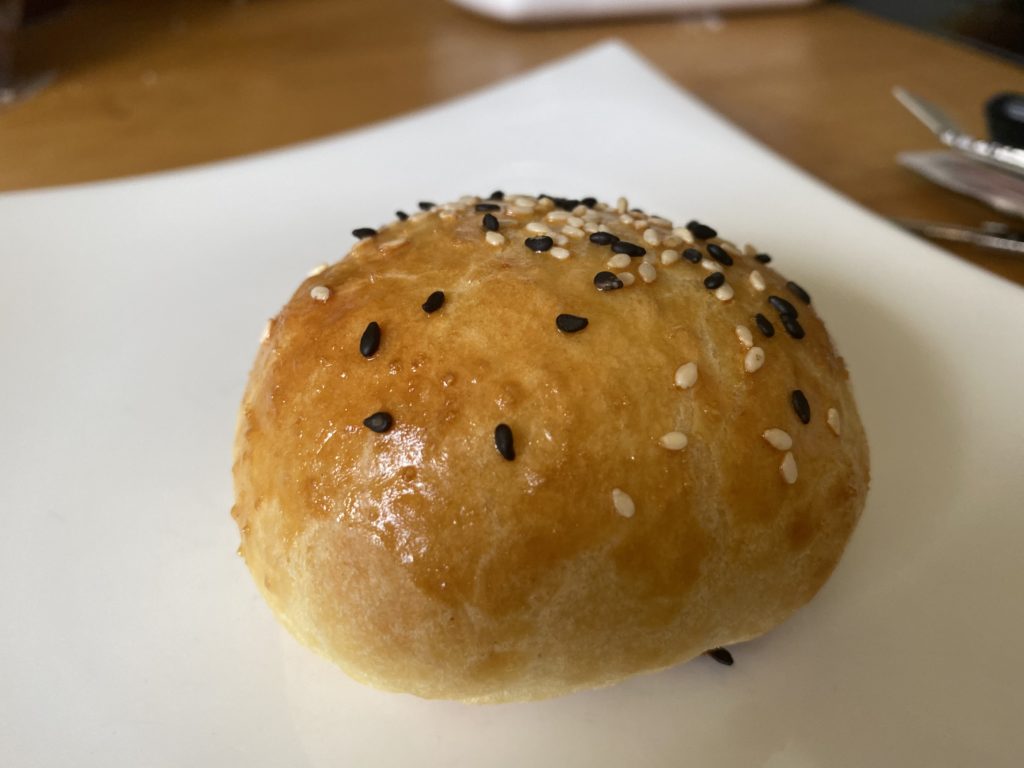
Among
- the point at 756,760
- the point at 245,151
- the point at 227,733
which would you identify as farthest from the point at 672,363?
the point at 245,151

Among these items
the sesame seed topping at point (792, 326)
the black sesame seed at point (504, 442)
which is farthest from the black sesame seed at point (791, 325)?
the black sesame seed at point (504, 442)

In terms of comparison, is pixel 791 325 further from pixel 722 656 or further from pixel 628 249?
pixel 722 656

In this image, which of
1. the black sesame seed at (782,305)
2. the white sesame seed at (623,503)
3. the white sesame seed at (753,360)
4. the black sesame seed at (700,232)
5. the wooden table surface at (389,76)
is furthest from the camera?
the wooden table surface at (389,76)

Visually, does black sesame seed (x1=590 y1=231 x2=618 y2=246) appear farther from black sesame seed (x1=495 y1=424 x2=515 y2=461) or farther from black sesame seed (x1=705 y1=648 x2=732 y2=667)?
black sesame seed (x1=705 y1=648 x2=732 y2=667)

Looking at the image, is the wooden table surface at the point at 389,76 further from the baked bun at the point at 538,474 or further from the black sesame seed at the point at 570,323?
the black sesame seed at the point at 570,323

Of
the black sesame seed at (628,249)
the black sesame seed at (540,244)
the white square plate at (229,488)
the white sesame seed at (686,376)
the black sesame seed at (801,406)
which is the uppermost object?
the black sesame seed at (628,249)

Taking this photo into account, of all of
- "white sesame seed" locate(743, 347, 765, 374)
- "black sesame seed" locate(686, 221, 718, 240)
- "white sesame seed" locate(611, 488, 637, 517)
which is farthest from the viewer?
"black sesame seed" locate(686, 221, 718, 240)

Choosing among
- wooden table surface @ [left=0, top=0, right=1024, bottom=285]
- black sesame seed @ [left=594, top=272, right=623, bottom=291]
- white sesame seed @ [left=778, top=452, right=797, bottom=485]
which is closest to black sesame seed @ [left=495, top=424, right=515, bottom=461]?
black sesame seed @ [left=594, top=272, right=623, bottom=291]
